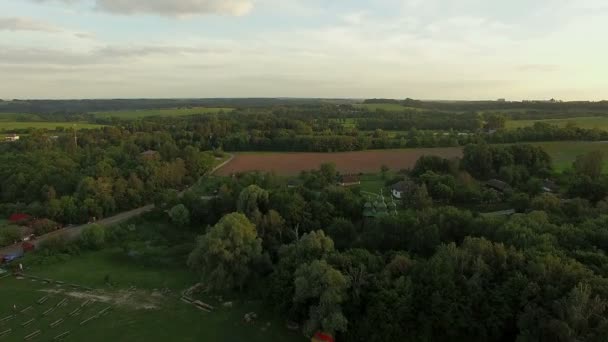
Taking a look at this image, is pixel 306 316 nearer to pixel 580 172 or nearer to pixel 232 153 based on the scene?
pixel 580 172

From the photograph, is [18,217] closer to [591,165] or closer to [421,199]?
[421,199]

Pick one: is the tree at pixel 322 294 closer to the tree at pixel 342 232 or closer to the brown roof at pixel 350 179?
the tree at pixel 342 232

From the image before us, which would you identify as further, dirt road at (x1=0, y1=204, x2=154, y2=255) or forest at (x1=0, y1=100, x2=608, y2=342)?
dirt road at (x1=0, y1=204, x2=154, y2=255)

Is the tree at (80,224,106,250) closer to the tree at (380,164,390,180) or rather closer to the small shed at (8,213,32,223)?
the small shed at (8,213,32,223)

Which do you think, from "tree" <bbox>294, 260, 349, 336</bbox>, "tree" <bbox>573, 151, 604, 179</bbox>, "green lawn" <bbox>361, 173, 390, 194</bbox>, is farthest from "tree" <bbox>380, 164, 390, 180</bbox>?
"tree" <bbox>294, 260, 349, 336</bbox>

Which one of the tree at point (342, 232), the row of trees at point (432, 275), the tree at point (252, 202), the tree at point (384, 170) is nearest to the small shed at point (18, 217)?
the tree at point (252, 202)

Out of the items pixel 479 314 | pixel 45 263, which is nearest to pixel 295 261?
pixel 479 314

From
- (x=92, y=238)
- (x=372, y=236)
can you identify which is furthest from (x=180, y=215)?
(x=372, y=236)
